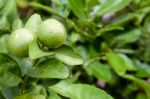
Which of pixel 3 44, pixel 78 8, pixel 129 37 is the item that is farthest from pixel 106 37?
pixel 3 44

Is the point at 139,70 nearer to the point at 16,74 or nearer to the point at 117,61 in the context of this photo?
the point at 117,61

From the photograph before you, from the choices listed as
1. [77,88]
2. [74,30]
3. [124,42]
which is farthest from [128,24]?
[77,88]

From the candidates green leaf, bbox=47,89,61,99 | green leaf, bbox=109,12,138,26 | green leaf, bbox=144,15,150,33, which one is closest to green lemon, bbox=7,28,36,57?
green leaf, bbox=47,89,61,99

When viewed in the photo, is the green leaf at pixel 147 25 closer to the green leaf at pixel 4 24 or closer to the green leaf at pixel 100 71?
the green leaf at pixel 100 71

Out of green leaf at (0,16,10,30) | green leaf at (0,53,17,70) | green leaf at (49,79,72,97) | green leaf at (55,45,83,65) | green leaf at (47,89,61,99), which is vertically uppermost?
green leaf at (55,45,83,65)

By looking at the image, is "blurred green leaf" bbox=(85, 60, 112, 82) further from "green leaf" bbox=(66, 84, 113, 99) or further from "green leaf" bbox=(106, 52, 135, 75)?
"green leaf" bbox=(66, 84, 113, 99)
